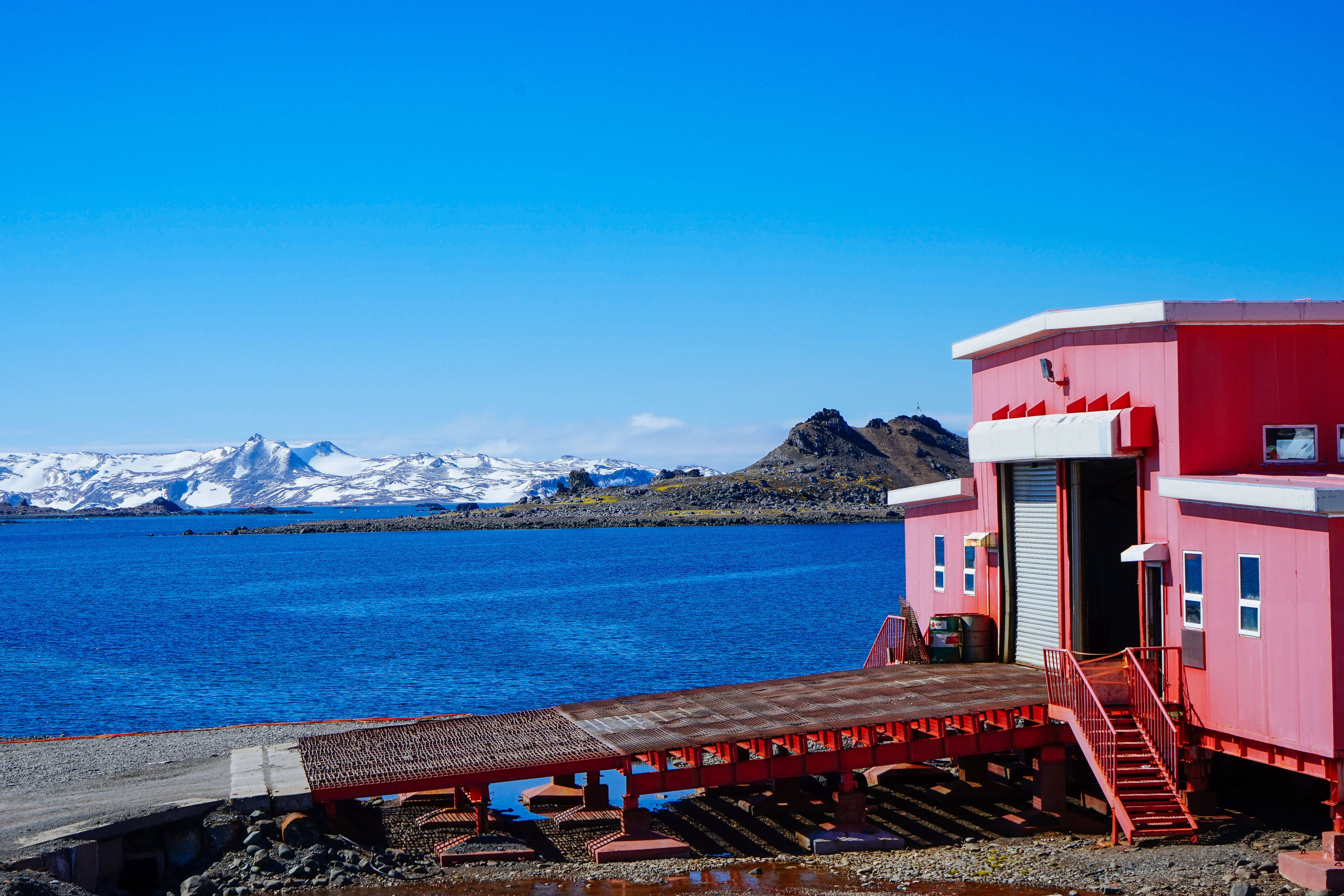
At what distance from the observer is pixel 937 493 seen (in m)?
24.5

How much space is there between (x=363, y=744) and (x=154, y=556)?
157m

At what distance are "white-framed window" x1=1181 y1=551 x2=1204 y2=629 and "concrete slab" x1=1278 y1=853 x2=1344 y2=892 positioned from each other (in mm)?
3337

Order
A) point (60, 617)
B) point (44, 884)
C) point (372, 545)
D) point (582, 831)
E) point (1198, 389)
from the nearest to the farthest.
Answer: point (44, 884)
point (1198, 389)
point (582, 831)
point (60, 617)
point (372, 545)

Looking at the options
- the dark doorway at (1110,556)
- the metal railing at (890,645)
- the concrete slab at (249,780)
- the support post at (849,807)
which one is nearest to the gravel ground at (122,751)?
the concrete slab at (249,780)

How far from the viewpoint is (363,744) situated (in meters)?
20.0

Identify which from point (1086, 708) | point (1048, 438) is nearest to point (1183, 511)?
point (1048, 438)

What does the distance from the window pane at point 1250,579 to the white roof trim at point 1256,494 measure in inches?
29.9

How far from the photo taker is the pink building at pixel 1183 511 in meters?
14.6

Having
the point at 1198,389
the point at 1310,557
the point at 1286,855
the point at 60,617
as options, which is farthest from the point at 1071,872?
the point at 60,617

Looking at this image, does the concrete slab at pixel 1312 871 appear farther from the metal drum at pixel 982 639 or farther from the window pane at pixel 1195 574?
the metal drum at pixel 982 639

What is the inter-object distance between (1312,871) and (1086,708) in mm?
3938

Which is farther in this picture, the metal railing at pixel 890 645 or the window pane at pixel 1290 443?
the metal railing at pixel 890 645

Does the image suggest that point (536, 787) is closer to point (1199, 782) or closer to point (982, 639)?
point (982, 639)

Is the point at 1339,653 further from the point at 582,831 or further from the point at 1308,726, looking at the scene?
the point at 582,831
